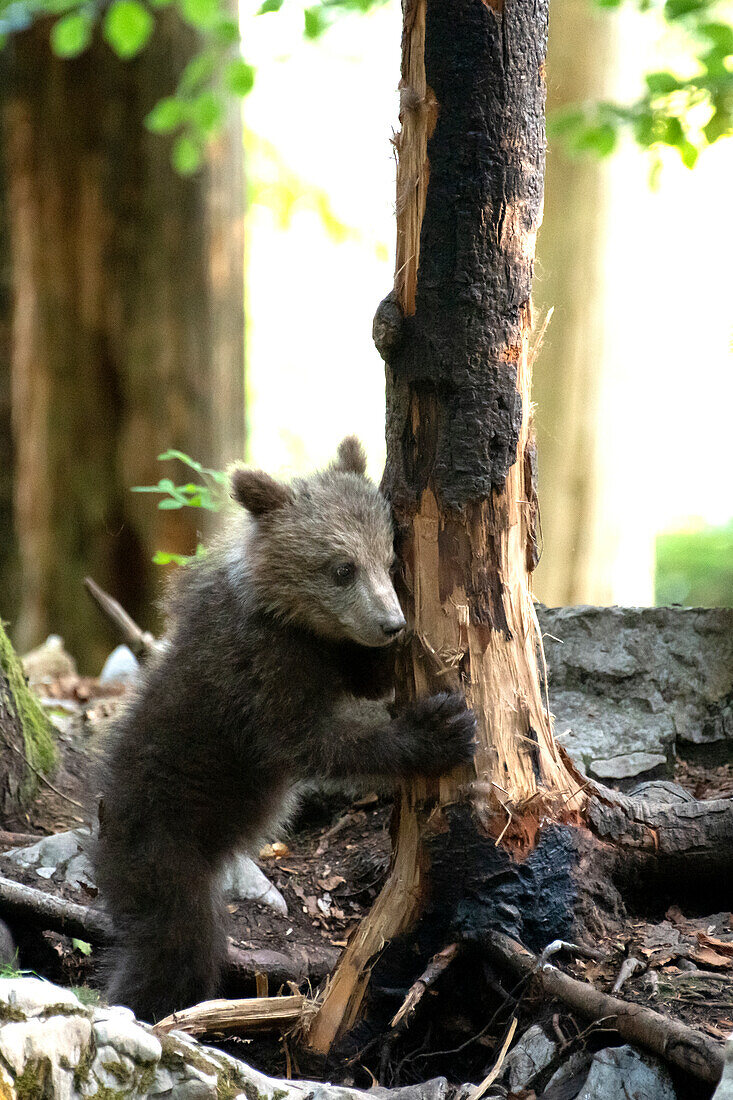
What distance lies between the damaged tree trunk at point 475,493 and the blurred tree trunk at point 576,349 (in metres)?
3.86

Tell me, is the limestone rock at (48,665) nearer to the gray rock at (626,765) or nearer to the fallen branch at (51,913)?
the fallen branch at (51,913)

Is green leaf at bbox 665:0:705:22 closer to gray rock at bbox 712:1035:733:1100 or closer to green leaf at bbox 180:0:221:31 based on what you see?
green leaf at bbox 180:0:221:31

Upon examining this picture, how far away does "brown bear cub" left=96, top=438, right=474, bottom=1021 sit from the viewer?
376cm

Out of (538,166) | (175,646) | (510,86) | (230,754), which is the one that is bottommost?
(230,754)

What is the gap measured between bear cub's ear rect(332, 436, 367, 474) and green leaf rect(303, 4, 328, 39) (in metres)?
4.23

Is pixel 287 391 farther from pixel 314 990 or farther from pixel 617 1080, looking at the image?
pixel 617 1080

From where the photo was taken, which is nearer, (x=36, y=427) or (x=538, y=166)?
(x=538, y=166)

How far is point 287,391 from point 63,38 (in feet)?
30.2

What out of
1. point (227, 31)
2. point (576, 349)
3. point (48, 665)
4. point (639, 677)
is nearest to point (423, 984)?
point (639, 677)

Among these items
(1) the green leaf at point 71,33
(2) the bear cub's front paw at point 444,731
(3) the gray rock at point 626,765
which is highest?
(1) the green leaf at point 71,33

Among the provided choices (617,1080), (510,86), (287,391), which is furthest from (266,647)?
(287,391)

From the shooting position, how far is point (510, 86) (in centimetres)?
336

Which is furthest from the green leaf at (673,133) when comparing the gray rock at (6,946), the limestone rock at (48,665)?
the gray rock at (6,946)

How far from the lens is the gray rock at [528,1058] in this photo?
297 cm
